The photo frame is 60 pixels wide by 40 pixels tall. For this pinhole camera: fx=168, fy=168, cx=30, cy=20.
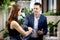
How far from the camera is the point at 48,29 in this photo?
246 centimetres

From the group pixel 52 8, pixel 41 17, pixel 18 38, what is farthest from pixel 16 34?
pixel 52 8

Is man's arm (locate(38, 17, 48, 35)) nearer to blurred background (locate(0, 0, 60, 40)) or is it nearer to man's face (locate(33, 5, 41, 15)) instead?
blurred background (locate(0, 0, 60, 40))

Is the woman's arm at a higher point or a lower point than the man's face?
lower

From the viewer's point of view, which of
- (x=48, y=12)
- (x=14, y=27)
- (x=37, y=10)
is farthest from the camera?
(x=48, y=12)

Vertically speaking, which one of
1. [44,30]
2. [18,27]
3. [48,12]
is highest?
[48,12]

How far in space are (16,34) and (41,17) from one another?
450 mm

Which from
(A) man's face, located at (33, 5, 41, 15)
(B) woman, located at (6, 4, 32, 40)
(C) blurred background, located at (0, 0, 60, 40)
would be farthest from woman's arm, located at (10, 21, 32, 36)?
(A) man's face, located at (33, 5, 41, 15)

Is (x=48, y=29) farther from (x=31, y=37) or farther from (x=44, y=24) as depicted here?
(x=31, y=37)

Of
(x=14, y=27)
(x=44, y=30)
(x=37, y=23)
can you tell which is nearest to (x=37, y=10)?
(x=37, y=23)

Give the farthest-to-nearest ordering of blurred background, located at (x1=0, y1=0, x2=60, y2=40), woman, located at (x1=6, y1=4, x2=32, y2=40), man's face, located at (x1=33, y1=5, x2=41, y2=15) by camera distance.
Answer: blurred background, located at (x1=0, y1=0, x2=60, y2=40) → man's face, located at (x1=33, y1=5, x2=41, y2=15) → woman, located at (x1=6, y1=4, x2=32, y2=40)

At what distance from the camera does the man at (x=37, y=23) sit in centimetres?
233

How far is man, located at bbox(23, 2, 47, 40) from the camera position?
2.33 meters

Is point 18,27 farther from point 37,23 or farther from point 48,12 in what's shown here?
point 48,12

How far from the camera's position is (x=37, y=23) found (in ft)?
7.73
